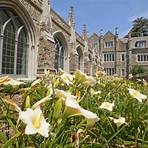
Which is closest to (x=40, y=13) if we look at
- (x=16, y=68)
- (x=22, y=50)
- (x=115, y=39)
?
(x=22, y=50)

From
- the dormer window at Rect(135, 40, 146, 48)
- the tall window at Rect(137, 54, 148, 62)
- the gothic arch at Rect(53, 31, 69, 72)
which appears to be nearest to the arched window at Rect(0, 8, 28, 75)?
the gothic arch at Rect(53, 31, 69, 72)

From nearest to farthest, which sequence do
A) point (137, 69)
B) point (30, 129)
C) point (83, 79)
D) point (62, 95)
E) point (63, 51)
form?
1. point (30, 129)
2. point (62, 95)
3. point (83, 79)
4. point (63, 51)
5. point (137, 69)

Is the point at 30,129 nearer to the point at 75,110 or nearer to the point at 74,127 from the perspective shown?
the point at 75,110

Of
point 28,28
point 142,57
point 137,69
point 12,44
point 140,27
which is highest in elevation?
point 140,27

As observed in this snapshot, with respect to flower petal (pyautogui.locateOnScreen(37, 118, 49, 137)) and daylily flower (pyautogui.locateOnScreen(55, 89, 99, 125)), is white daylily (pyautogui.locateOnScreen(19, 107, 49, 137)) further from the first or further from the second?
daylily flower (pyautogui.locateOnScreen(55, 89, 99, 125))

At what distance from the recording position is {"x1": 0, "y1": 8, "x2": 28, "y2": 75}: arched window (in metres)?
13.2

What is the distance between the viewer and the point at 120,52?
57969 mm

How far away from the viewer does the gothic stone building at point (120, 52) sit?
185 feet

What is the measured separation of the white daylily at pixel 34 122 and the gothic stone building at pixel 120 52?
54.5m

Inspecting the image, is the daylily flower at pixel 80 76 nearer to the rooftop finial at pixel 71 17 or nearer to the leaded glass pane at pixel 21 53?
the leaded glass pane at pixel 21 53

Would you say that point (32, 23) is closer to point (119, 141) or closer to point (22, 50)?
point (22, 50)

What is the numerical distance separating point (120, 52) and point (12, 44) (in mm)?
45822

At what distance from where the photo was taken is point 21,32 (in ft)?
47.9

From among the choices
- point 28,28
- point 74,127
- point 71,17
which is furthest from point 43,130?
point 71,17
